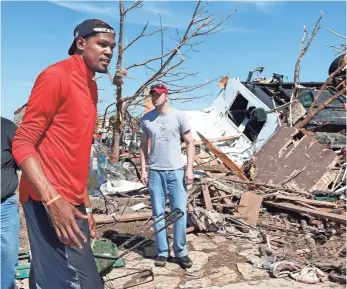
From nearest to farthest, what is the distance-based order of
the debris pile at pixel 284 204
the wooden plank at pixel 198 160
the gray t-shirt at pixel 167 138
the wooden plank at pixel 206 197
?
the gray t-shirt at pixel 167 138, the debris pile at pixel 284 204, the wooden plank at pixel 206 197, the wooden plank at pixel 198 160

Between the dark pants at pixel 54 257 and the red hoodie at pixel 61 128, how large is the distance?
0.11 m

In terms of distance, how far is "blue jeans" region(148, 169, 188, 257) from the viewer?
5.21m

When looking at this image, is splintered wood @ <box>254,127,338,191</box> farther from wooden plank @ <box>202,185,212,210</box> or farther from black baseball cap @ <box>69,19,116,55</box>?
black baseball cap @ <box>69,19,116,55</box>

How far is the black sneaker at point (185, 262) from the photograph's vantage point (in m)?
5.21

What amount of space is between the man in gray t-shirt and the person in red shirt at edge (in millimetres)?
2652

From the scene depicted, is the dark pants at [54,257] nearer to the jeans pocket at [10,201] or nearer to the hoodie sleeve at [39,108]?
the hoodie sleeve at [39,108]

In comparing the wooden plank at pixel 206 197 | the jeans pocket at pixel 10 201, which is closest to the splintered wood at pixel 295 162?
the wooden plank at pixel 206 197

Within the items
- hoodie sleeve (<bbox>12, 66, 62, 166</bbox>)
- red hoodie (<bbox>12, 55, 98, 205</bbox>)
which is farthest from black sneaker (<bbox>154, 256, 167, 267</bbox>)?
hoodie sleeve (<bbox>12, 66, 62, 166</bbox>)

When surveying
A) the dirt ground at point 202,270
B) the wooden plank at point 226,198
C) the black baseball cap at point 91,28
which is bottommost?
the dirt ground at point 202,270

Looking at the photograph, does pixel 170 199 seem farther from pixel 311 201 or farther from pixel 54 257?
pixel 311 201

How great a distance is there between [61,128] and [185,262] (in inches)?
130

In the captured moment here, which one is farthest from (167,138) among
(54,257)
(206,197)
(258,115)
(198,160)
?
(258,115)

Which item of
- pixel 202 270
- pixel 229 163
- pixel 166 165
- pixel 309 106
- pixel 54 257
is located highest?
pixel 309 106

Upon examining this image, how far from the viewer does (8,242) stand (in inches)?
139
